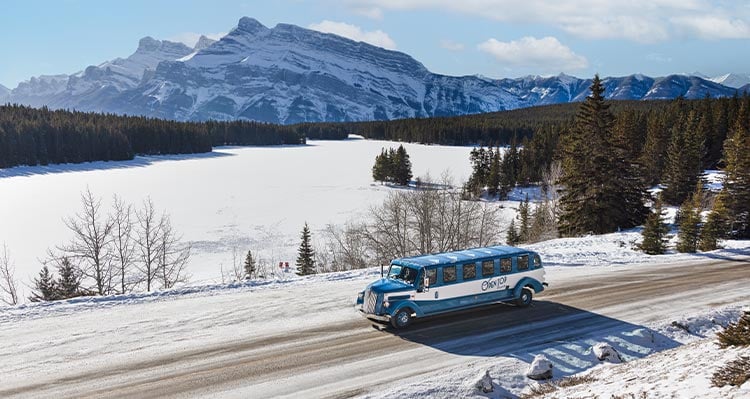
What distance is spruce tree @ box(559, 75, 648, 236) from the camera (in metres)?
39.9

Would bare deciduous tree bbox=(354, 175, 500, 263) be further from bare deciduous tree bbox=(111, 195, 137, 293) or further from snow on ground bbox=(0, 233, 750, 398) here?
bare deciduous tree bbox=(111, 195, 137, 293)

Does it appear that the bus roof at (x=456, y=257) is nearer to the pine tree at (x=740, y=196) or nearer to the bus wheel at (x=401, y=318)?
the bus wheel at (x=401, y=318)

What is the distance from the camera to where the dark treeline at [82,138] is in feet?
397

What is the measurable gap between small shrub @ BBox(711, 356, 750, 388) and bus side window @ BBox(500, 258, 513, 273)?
997cm

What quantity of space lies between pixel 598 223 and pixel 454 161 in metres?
101

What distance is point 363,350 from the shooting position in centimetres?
1698

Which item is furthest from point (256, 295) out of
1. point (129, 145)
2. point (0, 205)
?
point (129, 145)

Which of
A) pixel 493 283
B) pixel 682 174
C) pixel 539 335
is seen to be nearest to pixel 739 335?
pixel 539 335

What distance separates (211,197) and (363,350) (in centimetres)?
6941

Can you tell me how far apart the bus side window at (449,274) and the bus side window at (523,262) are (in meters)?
3.28

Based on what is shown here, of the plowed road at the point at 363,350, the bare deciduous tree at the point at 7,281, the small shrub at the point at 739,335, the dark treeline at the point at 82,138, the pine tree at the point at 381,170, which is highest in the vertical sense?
the dark treeline at the point at 82,138

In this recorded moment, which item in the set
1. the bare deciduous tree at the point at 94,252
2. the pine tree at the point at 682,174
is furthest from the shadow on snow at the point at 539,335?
the pine tree at the point at 682,174

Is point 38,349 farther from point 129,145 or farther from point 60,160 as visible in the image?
point 129,145

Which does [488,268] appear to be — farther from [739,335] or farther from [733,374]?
[733,374]
